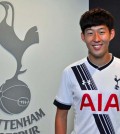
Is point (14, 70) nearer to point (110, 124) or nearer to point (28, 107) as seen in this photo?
point (28, 107)

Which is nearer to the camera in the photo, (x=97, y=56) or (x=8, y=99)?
(x=97, y=56)

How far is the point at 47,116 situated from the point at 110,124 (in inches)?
50.2

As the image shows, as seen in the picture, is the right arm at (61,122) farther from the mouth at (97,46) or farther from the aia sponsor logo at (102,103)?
the mouth at (97,46)

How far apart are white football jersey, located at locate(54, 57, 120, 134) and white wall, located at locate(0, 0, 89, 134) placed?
3.25ft

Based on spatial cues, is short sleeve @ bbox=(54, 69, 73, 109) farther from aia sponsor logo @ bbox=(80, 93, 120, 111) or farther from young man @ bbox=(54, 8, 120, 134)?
aia sponsor logo @ bbox=(80, 93, 120, 111)

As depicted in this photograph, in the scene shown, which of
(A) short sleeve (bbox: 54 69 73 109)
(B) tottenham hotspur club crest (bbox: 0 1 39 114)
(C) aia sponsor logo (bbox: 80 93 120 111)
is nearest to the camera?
(C) aia sponsor logo (bbox: 80 93 120 111)

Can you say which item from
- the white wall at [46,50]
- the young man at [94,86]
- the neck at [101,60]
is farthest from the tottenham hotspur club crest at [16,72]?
the neck at [101,60]

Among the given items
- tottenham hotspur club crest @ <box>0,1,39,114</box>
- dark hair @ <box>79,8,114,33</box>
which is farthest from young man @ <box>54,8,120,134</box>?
tottenham hotspur club crest @ <box>0,1,39,114</box>

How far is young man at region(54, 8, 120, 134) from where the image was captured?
1489 millimetres

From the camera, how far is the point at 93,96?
1511 mm

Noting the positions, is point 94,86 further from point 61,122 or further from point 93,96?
point 61,122

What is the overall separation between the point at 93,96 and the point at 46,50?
1.23 metres

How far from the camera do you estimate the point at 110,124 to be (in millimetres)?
1485

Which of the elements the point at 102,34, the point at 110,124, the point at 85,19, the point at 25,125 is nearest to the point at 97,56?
the point at 102,34
